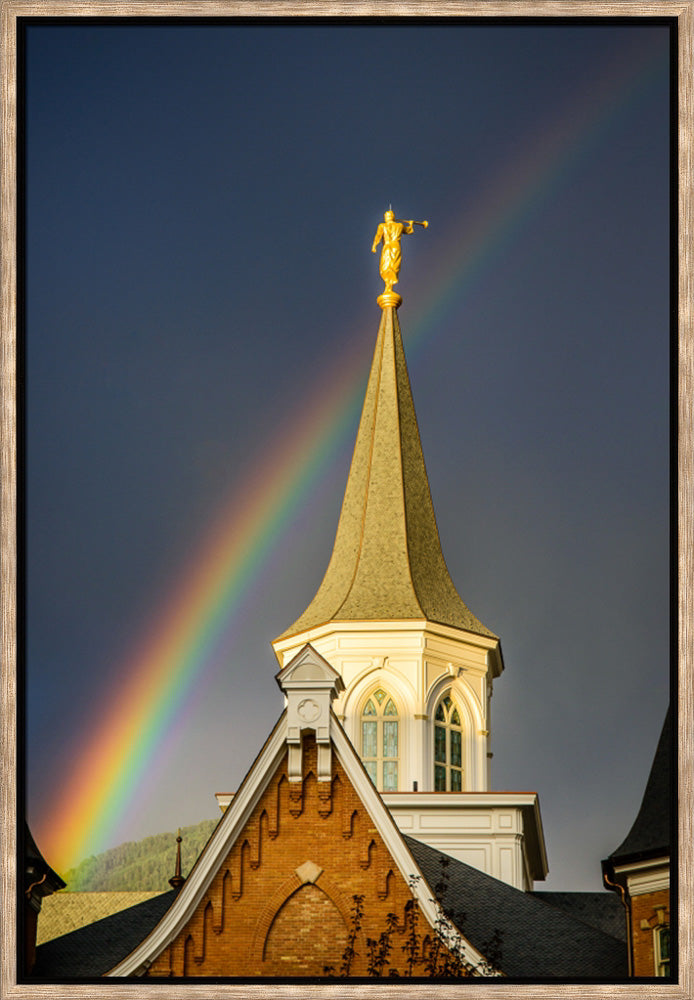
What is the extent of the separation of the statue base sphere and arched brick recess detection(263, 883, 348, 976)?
1081cm

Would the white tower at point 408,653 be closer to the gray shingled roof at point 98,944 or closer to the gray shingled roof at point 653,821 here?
the gray shingled roof at point 98,944

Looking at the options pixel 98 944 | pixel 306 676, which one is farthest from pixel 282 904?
pixel 306 676

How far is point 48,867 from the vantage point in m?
22.5

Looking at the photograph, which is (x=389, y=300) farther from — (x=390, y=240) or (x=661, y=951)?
(x=661, y=951)

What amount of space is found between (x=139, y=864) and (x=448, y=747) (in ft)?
38.6

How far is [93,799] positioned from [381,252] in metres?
10.0

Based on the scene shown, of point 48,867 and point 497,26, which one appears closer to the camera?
point 497,26

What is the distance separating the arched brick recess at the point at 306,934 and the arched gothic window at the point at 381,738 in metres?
11.5

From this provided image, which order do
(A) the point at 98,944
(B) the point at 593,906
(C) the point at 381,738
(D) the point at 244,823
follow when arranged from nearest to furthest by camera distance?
1. (D) the point at 244,823
2. (A) the point at 98,944
3. (B) the point at 593,906
4. (C) the point at 381,738

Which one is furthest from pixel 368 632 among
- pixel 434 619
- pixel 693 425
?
pixel 693 425

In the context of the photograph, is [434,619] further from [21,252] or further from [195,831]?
[21,252]

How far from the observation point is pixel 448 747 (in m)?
37.8

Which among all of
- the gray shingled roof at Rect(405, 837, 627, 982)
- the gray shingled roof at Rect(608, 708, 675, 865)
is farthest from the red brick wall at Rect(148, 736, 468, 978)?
the gray shingled roof at Rect(608, 708, 675, 865)

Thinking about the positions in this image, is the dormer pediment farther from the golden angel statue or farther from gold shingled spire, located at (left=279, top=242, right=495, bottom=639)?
gold shingled spire, located at (left=279, top=242, right=495, bottom=639)
